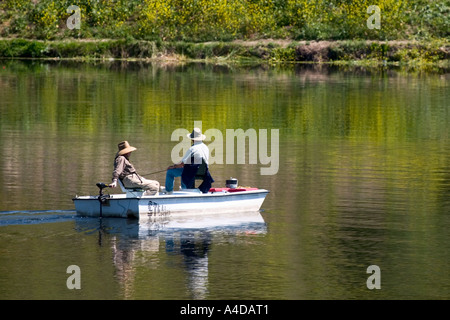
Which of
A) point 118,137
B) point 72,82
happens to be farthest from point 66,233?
point 72,82

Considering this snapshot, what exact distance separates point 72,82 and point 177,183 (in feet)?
117

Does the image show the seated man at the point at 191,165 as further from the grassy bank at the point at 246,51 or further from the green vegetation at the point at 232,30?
the green vegetation at the point at 232,30

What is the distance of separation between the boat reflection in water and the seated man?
2.89ft

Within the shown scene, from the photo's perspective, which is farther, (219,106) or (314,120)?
(219,106)

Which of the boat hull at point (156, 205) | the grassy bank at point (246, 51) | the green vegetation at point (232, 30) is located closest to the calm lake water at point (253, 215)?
the boat hull at point (156, 205)

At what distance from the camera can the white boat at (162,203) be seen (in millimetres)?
21672

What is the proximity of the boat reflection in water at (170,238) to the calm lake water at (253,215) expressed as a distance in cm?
4

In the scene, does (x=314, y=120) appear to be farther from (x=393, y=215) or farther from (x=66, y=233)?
(x=66, y=233)

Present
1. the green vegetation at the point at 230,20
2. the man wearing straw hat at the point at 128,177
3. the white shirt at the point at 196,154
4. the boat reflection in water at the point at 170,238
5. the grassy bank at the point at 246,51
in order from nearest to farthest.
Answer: the boat reflection in water at the point at 170,238 < the man wearing straw hat at the point at 128,177 < the white shirt at the point at 196,154 < the grassy bank at the point at 246,51 < the green vegetation at the point at 230,20

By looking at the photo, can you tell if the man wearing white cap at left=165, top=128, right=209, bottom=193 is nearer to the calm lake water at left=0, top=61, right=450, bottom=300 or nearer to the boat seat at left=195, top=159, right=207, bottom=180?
the boat seat at left=195, top=159, right=207, bottom=180

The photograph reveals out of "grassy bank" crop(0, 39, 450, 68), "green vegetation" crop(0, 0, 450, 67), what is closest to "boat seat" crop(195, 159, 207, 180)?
"grassy bank" crop(0, 39, 450, 68)

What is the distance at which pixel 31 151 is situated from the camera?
32.4 metres
